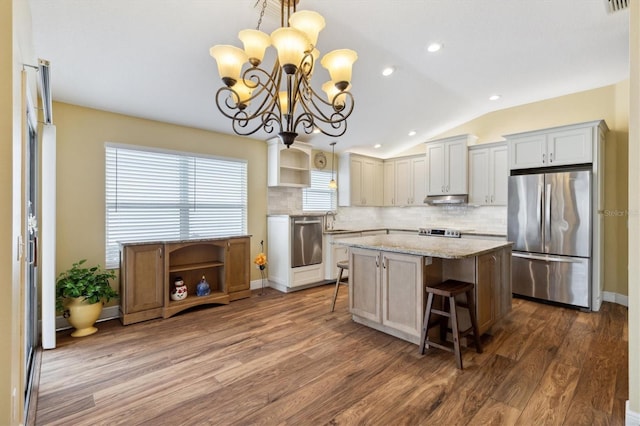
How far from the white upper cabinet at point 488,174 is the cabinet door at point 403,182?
1185mm

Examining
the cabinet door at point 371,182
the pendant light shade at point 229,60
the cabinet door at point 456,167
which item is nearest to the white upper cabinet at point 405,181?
the cabinet door at point 371,182

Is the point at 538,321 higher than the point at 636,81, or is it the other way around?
the point at 636,81

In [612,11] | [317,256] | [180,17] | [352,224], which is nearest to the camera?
[180,17]

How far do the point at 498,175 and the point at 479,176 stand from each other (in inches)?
10.9

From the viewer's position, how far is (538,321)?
134 inches

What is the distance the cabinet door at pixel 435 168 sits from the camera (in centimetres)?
530

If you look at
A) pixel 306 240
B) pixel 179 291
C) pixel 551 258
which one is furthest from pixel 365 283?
pixel 551 258

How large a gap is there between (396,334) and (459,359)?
690 millimetres

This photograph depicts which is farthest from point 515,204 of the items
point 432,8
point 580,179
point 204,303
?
point 204,303

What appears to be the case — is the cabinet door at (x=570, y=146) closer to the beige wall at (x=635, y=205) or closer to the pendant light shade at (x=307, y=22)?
the beige wall at (x=635, y=205)

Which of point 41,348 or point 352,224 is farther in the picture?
point 352,224

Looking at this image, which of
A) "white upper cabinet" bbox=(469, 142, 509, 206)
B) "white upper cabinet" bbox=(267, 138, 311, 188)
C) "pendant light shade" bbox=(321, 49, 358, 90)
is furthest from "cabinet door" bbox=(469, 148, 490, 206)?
"pendant light shade" bbox=(321, 49, 358, 90)

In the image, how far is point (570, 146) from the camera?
12.8 feet

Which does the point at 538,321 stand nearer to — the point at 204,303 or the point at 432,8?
the point at 432,8
